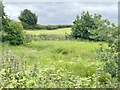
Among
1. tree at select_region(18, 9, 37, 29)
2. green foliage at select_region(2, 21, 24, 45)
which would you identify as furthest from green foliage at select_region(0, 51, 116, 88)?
tree at select_region(18, 9, 37, 29)

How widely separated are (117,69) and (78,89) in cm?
64

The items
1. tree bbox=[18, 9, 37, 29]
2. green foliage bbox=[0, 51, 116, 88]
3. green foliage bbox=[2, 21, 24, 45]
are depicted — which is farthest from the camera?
tree bbox=[18, 9, 37, 29]

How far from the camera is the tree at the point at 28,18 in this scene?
127 feet

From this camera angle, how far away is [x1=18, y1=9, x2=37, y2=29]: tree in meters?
38.6

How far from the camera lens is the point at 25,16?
Answer: 127ft

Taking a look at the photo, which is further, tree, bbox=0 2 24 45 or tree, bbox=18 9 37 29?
tree, bbox=18 9 37 29

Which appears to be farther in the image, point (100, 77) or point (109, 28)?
point (100, 77)

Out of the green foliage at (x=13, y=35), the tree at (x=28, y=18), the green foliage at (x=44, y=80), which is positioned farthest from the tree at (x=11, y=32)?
the tree at (x=28, y=18)

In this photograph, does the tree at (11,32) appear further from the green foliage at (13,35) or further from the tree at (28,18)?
the tree at (28,18)

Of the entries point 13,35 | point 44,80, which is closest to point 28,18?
point 13,35

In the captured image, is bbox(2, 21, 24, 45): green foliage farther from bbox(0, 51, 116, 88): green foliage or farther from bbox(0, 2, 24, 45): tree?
bbox(0, 51, 116, 88): green foliage

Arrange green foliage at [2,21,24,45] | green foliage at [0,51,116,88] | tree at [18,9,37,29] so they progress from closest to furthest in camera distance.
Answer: green foliage at [0,51,116,88] < green foliage at [2,21,24,45] < tree at [18,9,37,29]

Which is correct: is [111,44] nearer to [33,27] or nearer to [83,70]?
[83,70]

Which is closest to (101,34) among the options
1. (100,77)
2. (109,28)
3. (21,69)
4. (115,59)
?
(109,28)
